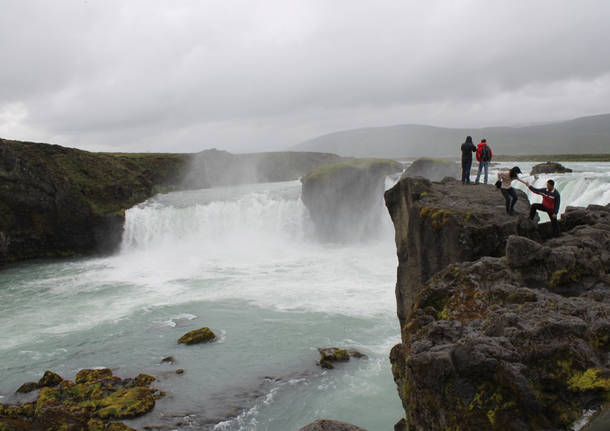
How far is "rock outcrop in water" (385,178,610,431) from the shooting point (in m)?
4.55

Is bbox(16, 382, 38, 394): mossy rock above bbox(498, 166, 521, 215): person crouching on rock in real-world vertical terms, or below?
below

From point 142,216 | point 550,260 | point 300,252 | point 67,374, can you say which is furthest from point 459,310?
point 142,216

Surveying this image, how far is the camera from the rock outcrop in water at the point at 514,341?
455 centimetres

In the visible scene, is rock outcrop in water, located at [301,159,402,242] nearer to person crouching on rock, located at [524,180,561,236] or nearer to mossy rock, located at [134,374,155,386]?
mossy rock, located at [134,374,155,386]

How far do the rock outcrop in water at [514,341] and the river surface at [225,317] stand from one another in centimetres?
599

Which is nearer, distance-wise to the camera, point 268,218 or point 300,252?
point 300,252

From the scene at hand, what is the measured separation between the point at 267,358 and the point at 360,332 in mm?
4210

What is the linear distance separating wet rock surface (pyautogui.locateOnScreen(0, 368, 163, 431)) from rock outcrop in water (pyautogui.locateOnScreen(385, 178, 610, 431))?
8039 mm

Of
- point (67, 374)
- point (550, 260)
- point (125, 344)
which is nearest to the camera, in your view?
point (550, 260)

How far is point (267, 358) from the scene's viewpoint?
15.8 meters

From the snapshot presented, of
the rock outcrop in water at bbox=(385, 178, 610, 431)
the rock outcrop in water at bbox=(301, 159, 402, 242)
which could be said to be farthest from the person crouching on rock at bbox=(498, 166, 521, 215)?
the rock outcrop in water at bbox=(301, 159, 402, 242)

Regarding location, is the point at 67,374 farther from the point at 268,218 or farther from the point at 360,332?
the point at 268,218

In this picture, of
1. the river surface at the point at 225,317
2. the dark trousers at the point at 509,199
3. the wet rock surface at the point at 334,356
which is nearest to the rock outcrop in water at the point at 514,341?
the dark trousers at the point at 509,199

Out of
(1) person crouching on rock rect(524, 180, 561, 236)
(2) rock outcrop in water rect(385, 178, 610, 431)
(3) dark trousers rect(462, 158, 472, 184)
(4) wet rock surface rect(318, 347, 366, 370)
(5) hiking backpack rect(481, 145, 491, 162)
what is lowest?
(4) wet rock surface rect(318, 347, 366, 370)
